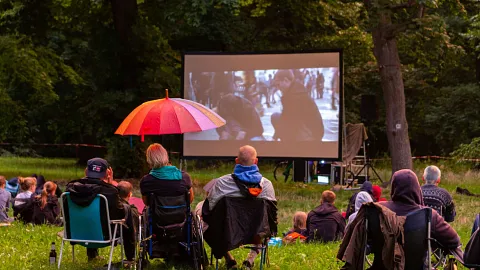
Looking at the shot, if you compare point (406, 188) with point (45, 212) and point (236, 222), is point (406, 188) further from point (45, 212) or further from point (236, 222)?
point (45, 212)

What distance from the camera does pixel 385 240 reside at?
591 centimetres

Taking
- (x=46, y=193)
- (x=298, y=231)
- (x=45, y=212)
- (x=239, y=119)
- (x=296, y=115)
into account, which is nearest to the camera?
(x=298, y=231)

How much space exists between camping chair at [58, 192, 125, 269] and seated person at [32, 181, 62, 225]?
14.5 ft

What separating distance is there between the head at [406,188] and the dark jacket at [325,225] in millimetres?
4048

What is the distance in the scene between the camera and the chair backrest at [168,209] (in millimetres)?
7262

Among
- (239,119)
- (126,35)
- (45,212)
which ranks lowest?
(45,212)

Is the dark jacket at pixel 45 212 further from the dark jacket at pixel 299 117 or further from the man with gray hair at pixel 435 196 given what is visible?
the dark jacket at pixel 299 117

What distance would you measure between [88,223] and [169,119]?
1397 mm

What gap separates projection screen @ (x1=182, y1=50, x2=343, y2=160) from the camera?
57.6 feet

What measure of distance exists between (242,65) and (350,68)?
47.4ft

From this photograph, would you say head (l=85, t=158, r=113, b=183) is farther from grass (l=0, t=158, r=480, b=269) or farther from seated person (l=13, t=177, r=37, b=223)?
seated person (l=13, t=177, r=37, b=223)

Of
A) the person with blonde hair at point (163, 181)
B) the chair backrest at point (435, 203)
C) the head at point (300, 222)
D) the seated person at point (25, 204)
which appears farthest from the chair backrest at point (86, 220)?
the seated person at point (25, 204)

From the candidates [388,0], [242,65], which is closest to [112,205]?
[242,65]

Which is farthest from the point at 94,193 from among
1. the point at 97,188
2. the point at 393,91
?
the point at 393,91
